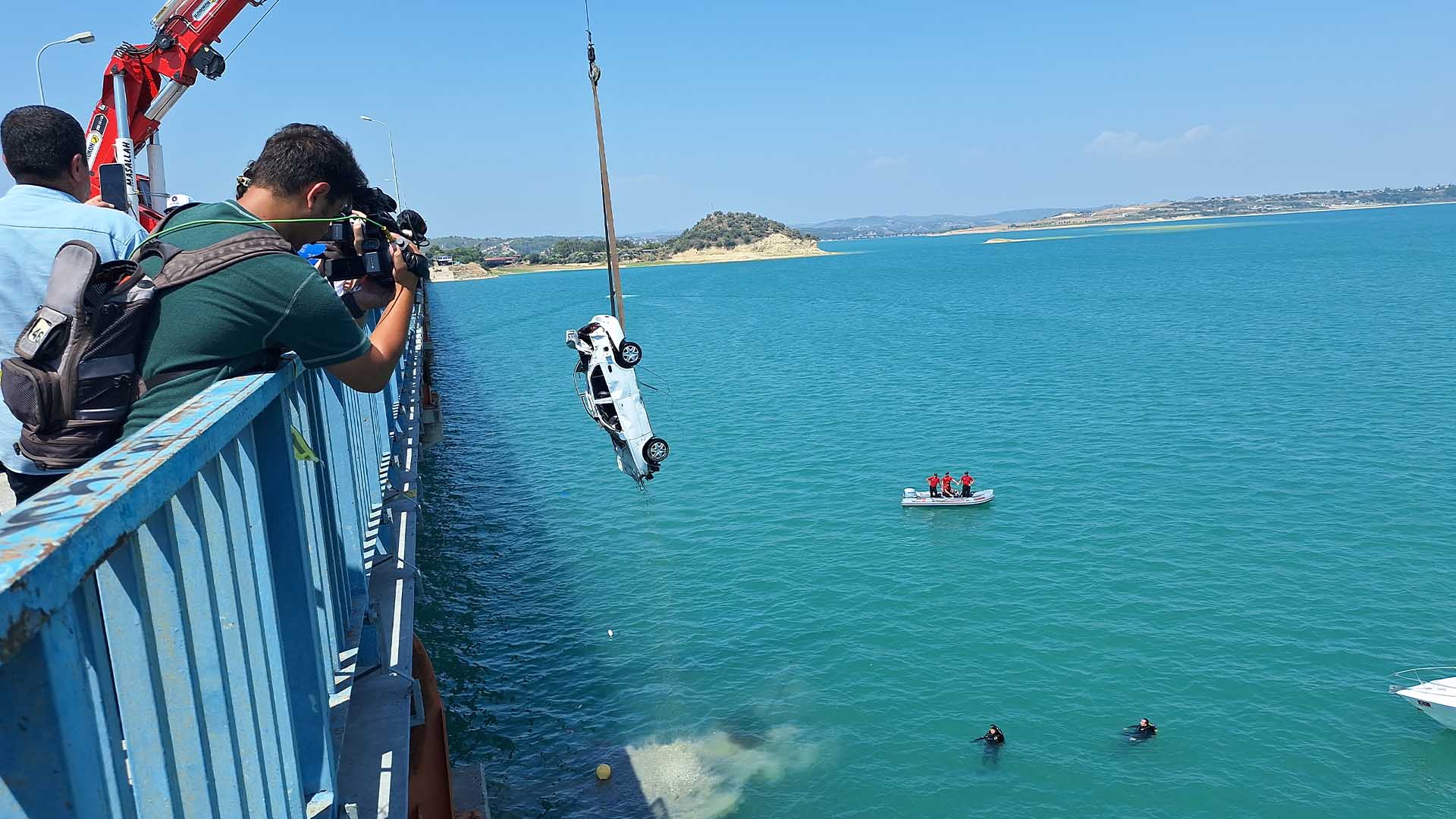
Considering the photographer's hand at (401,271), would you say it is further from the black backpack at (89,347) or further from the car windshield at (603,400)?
the car windshield at (603,400)

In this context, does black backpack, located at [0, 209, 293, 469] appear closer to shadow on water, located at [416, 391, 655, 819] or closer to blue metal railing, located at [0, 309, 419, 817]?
blue metal railing, located at [0, 309, 419, 817]

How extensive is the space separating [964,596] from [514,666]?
45.8 ft

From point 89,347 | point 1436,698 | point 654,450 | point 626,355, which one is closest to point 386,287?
point 89,347

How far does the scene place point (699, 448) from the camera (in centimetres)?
4978

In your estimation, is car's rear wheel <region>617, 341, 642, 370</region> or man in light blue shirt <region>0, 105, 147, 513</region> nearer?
man in light blue shirt <region>0, 105, 147, 513</region>

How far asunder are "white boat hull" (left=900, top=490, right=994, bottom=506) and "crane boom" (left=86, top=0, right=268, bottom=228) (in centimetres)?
2740

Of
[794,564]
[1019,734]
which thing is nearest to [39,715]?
[1019,734]

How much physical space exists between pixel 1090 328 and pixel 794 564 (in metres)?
67.3

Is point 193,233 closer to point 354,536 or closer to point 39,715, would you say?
point 39,715

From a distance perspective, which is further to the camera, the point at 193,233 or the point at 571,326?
the point at 571,326

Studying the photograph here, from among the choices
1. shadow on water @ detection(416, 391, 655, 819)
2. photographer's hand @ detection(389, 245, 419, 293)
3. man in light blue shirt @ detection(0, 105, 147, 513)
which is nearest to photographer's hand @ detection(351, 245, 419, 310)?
photographer's hand @ detection(389, 245, 419, 293)

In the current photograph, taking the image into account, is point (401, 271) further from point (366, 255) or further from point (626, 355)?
point (626, 355)

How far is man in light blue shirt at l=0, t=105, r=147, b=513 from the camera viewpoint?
4.59m

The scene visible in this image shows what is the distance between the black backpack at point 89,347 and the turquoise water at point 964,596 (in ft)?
62.6
